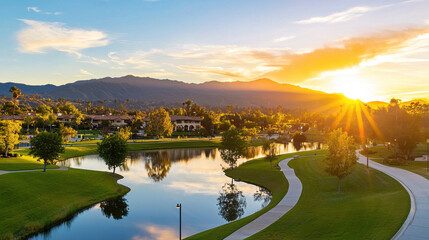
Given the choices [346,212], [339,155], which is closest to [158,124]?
[339,155]

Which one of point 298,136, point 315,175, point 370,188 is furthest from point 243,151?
point 298,136

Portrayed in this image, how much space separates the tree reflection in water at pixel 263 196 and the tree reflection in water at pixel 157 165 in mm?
19569

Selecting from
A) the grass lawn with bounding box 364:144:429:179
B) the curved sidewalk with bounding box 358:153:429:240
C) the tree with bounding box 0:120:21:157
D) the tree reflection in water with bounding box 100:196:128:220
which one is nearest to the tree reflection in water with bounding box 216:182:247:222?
the tree reflection in water with bounding box 100:196:128:220

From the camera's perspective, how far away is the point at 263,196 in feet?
153

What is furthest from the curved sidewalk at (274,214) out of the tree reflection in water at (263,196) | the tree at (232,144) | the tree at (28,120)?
the tree at (28,120)

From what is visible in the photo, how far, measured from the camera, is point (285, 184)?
157ft

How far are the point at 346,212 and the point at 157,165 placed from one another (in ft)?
170

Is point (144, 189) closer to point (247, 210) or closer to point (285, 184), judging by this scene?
point (247, 210)

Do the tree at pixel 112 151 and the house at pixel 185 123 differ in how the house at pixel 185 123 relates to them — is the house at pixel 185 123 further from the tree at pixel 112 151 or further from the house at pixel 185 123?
the tree at pixel 112 151

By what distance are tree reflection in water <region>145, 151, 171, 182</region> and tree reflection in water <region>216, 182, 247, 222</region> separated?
1529 centimetres

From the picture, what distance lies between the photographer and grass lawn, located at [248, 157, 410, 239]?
2361 cm

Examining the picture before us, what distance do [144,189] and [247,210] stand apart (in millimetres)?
19002

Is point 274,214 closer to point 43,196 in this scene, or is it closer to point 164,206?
point 164,206

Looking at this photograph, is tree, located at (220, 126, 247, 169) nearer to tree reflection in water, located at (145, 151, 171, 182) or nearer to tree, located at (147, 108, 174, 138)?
tree reflection in water, located at (145, 151, 171, 182)
